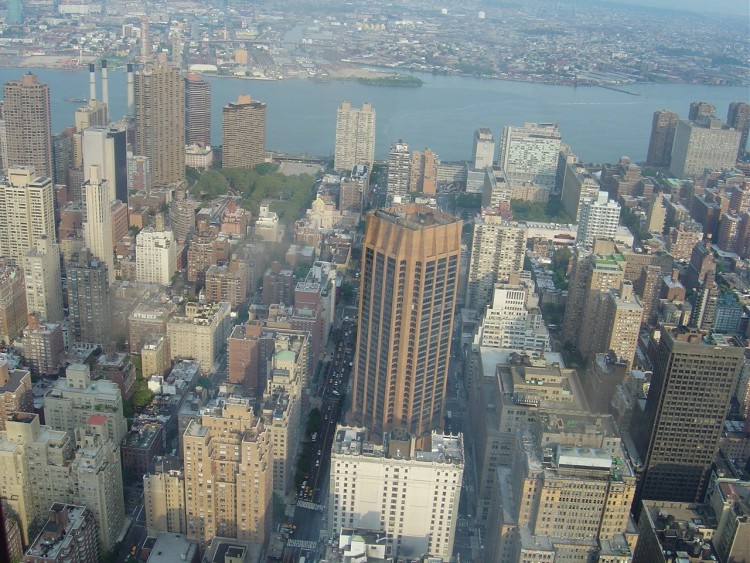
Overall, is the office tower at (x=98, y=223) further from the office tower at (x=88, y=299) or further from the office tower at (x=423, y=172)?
the office tower at (x=423, y=172)

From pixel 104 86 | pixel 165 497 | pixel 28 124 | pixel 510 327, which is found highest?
pixel 104 86

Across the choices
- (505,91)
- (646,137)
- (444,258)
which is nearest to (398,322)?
(444,258)

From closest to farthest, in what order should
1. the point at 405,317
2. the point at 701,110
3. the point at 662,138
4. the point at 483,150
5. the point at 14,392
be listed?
the point at 405,317, the point at 14,392, the point at 483,150, the point at 701,110, the point at 662,138

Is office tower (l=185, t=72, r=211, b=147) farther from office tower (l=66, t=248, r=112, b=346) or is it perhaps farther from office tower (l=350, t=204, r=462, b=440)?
office tower (l=350, t=204, r=462, b=440)

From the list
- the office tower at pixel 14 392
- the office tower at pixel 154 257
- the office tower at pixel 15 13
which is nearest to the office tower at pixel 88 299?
the office tower at pixel 14 392

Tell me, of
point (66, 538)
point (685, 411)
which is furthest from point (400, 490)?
point (685, 411)

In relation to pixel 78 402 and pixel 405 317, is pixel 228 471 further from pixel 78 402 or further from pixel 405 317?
pixel 78 402

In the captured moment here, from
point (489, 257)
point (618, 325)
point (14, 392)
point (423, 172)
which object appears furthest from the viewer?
point (423, 172)
